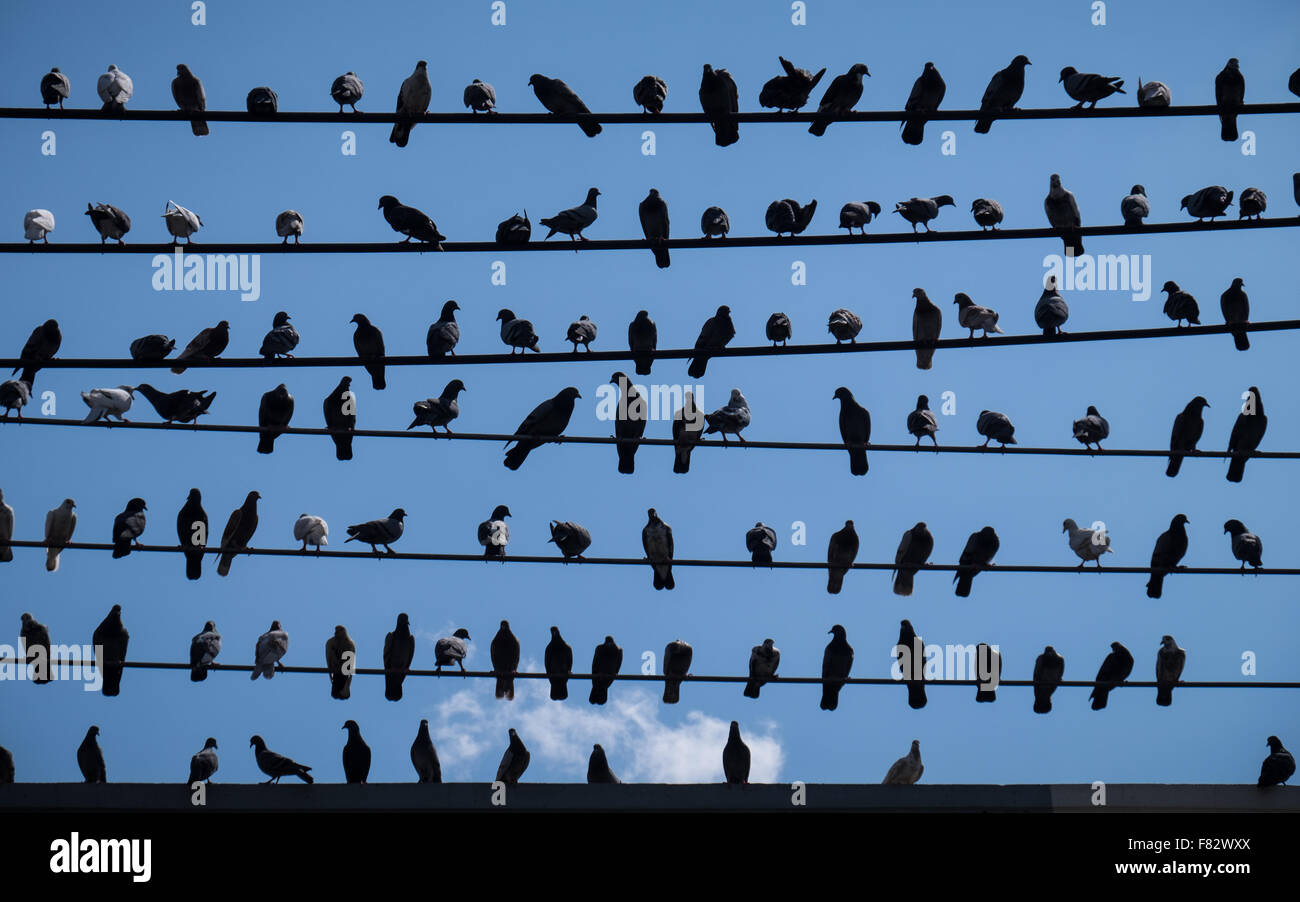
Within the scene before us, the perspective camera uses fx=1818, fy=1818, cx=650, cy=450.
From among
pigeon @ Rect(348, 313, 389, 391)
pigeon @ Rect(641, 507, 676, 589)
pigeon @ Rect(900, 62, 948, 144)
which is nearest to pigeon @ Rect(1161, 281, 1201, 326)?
pigeon @ Rect(900, 62, 948, 144)

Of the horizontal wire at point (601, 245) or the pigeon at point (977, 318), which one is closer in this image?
the horizontal wire at point (601, 245)

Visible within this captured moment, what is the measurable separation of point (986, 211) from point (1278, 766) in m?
5.70

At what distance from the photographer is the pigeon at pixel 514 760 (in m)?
17.6

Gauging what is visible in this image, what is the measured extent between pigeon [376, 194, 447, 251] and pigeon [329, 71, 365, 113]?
39.9 inches

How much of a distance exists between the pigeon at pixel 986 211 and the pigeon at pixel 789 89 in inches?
69.6

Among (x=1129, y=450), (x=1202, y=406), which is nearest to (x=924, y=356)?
(x=1202, y=406)

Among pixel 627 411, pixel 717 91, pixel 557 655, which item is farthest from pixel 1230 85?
pixel 557 655

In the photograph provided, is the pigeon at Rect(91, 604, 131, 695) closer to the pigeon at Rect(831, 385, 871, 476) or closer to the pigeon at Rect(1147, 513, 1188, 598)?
the pigeon at Rect(831, 385, 871, 476)

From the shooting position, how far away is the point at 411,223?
15.4m

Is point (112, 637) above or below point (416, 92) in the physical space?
below

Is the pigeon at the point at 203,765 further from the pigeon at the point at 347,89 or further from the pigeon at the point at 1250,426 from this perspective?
the pigeon at the point at 1250,426

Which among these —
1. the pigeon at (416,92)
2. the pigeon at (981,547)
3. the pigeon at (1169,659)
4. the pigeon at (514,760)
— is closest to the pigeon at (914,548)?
the pigeon at (981,547)

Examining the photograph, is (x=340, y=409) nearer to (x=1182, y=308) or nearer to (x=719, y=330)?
(x=719, y=330)
